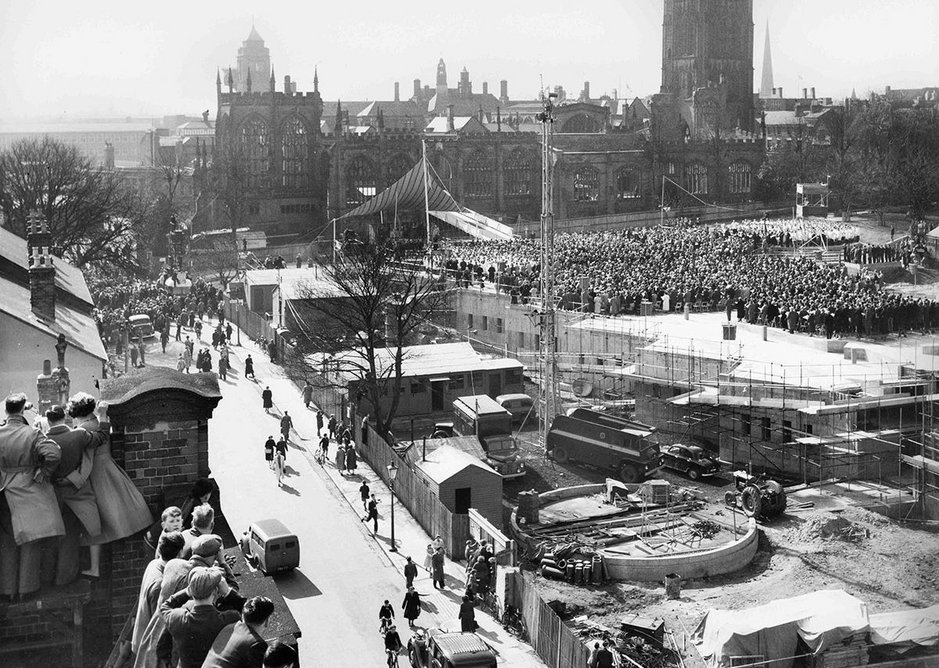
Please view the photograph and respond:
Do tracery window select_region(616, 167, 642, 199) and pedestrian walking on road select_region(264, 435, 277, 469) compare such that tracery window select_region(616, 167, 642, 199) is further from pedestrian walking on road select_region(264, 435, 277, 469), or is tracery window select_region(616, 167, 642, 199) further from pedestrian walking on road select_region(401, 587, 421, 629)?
pedestrian walking on road select_region(401, 587, 421, 629)

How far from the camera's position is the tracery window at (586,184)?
92625mm

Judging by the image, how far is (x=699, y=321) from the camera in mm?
44500

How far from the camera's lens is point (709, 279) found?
50.1 m

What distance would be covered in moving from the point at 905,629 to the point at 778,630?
7.15 ft

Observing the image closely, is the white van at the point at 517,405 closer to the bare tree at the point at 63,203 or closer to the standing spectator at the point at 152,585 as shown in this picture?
the bare tree at the point at 63,203

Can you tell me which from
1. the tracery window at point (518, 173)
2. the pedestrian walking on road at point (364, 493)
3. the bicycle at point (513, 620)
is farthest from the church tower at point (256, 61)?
the bicycle at point (513, 620)

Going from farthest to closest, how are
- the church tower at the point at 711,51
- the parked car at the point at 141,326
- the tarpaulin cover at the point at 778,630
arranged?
the church tower at the point at 711,51, the parked car at the point at 141,326, the tarpaulin cover at the point at 778,630

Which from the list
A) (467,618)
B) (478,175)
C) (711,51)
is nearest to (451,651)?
(467,618)

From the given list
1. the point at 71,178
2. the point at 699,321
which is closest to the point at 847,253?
the point at 699,321

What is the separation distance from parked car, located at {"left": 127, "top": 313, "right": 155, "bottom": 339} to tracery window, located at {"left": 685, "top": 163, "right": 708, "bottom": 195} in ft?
197

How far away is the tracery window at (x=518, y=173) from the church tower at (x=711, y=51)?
98.5 ft

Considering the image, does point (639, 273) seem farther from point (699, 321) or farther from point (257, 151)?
point (257, 151)

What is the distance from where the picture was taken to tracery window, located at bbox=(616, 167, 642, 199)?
311 ft

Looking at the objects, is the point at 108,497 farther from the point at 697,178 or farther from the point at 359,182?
the point at 697,178
